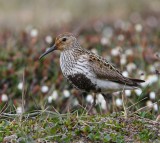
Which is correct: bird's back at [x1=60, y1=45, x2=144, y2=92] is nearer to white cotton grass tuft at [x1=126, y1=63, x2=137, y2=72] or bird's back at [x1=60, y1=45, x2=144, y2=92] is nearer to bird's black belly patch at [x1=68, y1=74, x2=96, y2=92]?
bird's black belly patch at [x1=68, y1=74, x2=96, y2=92]

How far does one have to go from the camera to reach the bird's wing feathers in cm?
766

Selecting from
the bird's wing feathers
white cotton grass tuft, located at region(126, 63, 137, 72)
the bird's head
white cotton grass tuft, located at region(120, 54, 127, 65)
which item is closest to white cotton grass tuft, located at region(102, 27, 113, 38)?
white cotton grass tuft, located at region(120, 54, 127, 65)

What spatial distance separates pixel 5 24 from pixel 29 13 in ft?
4.38

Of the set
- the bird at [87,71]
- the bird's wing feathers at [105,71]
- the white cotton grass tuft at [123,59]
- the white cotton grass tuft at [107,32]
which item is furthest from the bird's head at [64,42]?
the white cotton grass tuft at [107,32]

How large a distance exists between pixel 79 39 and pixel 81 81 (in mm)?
5970

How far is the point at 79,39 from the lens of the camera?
13.3 metres

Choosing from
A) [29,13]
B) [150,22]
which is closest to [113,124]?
[150,22]

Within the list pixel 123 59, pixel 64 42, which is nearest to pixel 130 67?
pixel 123 59

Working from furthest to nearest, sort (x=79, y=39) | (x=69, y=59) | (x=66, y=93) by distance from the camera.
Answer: (x=79, y=39) → (x=66, y=93) → (x=69, y=59)

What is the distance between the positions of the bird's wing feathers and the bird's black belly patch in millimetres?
203

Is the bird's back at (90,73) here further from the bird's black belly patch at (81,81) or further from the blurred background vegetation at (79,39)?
the blurred background vegetation at (79,39)

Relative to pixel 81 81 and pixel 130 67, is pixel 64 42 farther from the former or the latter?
pixel 130 67

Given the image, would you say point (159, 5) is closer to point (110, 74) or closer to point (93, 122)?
point (110, 74)

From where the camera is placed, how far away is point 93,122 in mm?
6031
